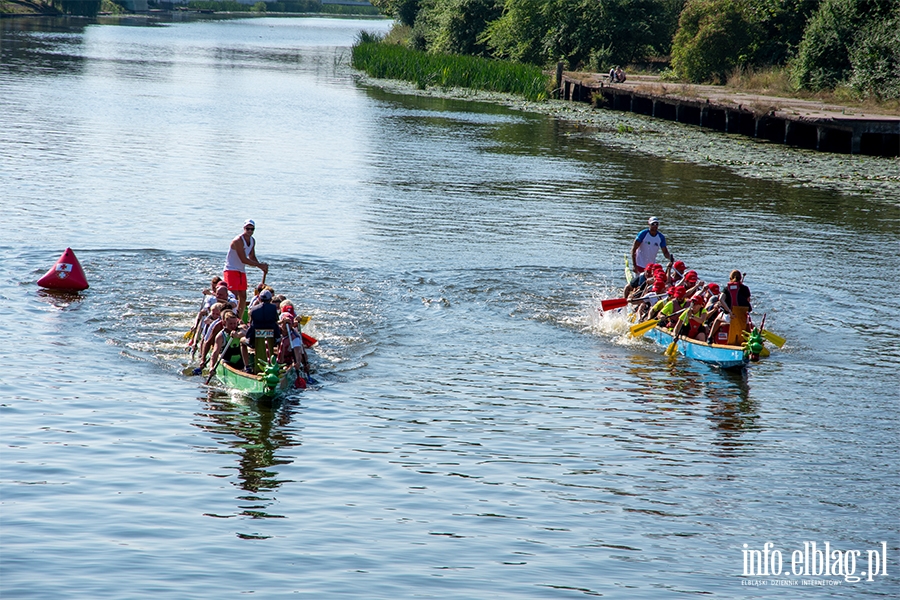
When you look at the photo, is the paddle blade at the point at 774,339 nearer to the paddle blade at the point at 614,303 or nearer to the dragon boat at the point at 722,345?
the dragon boat at the point at 722,345

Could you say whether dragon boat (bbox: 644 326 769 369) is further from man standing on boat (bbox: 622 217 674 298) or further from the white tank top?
the white tank top

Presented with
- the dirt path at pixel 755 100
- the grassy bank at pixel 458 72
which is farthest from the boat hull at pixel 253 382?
the grassy bank at pixel 458 72

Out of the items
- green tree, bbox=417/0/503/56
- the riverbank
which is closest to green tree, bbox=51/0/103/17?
green tree, bbox=417/0/503/56

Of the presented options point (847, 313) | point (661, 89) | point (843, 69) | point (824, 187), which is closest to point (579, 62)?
point (661, 89)

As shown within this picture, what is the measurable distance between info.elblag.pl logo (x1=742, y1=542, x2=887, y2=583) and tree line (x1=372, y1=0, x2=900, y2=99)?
43425 mm

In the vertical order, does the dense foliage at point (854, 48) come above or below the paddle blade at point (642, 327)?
above

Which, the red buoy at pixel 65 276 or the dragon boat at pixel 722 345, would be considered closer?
the dragon boat at pixel 722 345

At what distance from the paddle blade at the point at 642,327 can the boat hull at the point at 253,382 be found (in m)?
7.67

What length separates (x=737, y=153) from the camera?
153ft

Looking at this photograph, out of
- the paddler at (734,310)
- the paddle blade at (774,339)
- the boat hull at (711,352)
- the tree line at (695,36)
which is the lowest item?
the boat hull at (711,352)

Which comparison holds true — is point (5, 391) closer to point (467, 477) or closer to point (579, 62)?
point (467, 477)

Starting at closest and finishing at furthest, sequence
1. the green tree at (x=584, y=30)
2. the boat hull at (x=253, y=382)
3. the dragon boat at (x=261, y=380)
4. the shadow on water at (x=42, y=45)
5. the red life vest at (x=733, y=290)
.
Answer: the dragon boat at (x=261, y=380), the boat hull at (x=253, y=382), the red life vest at (x=733, y=290), the shadow on water at (x=42, y=45), the green tree at (x=584, y=30)

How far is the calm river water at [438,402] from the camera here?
11852mm

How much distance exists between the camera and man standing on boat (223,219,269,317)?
19.5m
